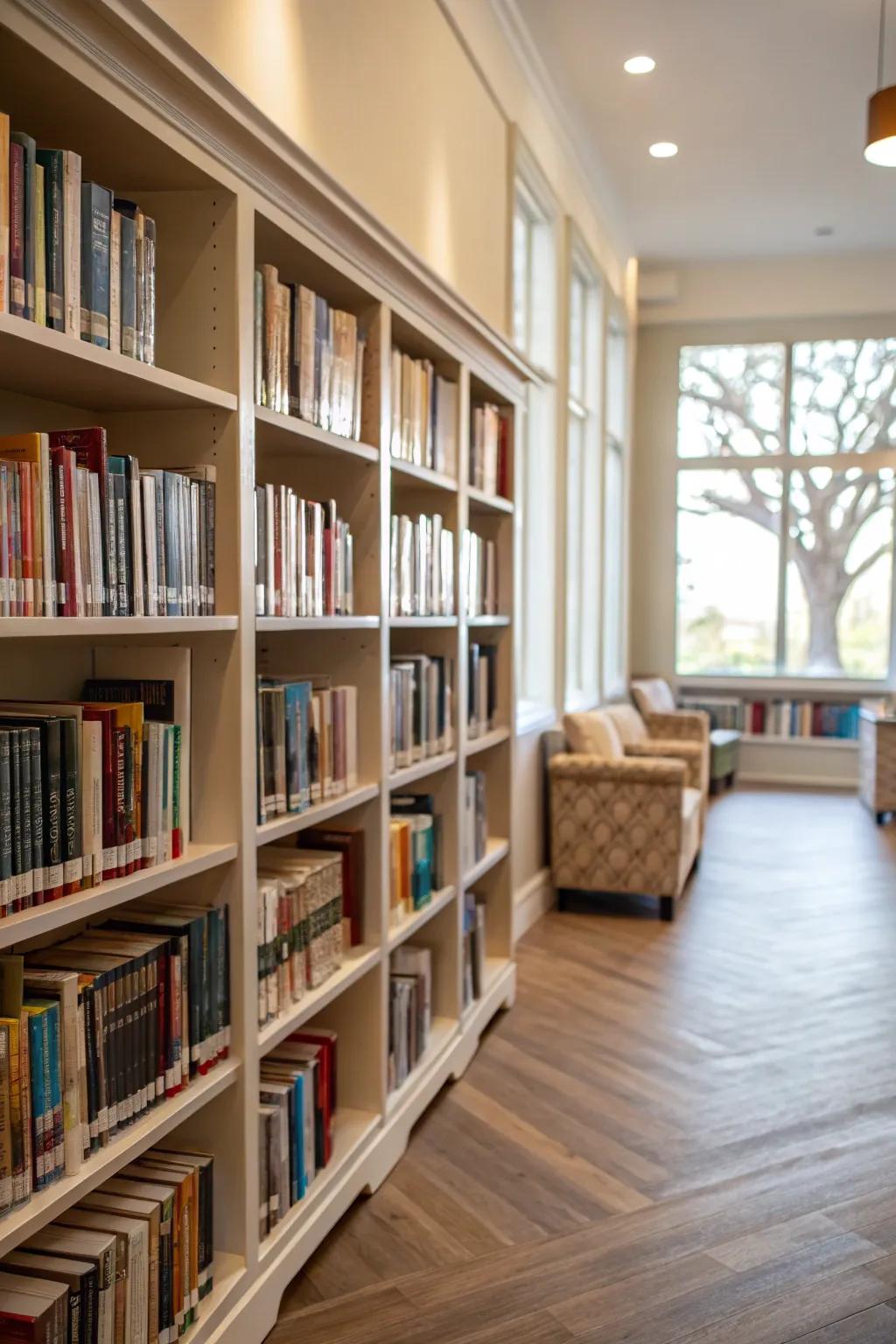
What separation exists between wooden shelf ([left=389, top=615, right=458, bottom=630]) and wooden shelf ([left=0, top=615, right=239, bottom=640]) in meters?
0.90

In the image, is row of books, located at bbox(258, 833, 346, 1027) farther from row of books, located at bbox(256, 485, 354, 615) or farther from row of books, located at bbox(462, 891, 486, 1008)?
row of books, located at bbox(462, 891, 486, 1008)

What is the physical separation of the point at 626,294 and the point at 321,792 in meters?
6.79

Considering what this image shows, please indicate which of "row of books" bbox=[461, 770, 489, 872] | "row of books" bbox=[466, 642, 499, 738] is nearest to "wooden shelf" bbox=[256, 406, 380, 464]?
"row of books" bbox=[466, 642, 499, 738]

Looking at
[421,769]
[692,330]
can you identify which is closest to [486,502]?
[421,769]

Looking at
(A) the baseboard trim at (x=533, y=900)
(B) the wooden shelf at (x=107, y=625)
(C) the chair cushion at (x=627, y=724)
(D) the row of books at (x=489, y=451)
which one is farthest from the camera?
(C) the chair cushion at (x=627, y=724)

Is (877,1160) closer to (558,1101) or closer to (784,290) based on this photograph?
(558,1101)

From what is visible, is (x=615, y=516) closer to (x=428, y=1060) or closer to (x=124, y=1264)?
(x=428, y=1060)

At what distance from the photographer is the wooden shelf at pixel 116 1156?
59.6 inches

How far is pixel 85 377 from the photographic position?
1745mm

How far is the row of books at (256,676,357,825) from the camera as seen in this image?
2287 millimetres

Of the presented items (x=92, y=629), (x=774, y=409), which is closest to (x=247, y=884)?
(x=92, y=629)

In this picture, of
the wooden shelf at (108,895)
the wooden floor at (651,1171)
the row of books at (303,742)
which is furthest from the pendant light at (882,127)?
the wooden shelf at (108,895)

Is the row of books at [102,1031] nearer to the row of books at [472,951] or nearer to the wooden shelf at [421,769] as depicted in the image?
the wooden shelf at [421,769]

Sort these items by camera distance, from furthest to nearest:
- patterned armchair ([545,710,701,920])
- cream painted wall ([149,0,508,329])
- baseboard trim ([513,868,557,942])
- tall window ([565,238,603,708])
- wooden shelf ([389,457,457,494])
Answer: tall window ([565,238,603,708]), patterned armchair ([545,710,701,920]), baseboard trim ([513,868,557,942]), wooden shelf ([389,457,457,494]), cream painted wall ([149,0,508,329])
